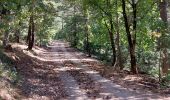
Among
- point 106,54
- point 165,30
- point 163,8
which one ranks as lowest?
point 106,54

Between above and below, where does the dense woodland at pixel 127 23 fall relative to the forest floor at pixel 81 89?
above

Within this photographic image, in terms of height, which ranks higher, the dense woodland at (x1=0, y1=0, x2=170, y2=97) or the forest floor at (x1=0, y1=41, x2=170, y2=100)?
the dense woodland at (x1=0, y1=0, x2=170, y2=97)

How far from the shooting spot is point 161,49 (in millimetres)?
22656

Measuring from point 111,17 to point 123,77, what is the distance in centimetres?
1010

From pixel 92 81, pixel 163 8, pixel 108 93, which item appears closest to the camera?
pixel 108 93

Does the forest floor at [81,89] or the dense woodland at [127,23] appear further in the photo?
the dense woodland at [127,23]

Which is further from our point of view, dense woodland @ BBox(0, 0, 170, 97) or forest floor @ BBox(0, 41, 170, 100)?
dense woodland @ BBox(0, 0, 170, 97)

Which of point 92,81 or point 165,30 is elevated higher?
point 165,30

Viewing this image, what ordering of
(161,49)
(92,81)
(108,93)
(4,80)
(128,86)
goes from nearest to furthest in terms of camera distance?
(4,80) → (108,93) → (128,86) → (92,81) → (161,49)

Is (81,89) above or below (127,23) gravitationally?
below

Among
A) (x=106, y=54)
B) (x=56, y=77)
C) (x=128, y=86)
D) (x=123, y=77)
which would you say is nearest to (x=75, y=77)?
(x=56, y=77)

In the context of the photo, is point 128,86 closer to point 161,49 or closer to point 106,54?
point 161,49

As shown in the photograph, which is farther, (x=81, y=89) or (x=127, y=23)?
(x=127, y=23)

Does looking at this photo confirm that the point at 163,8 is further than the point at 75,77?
Yes
